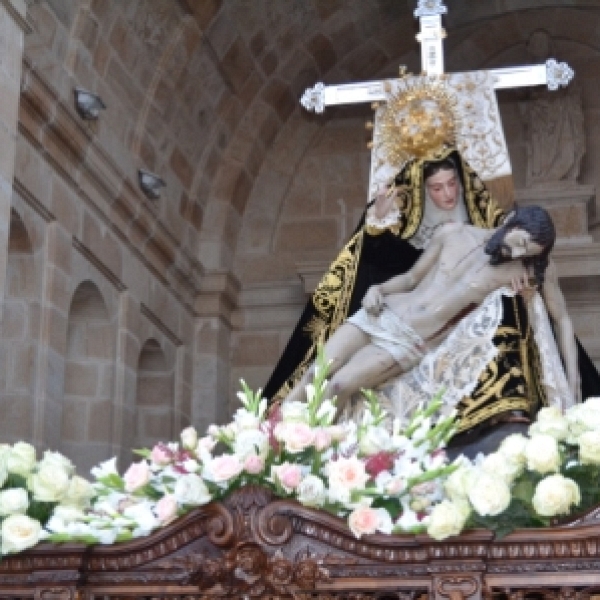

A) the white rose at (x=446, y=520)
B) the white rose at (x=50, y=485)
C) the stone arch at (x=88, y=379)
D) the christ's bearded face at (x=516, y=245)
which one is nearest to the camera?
the white rose at (x=446, y=520)

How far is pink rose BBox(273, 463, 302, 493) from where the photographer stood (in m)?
3.16

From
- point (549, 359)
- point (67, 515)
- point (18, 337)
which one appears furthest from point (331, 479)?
point (18, 337)

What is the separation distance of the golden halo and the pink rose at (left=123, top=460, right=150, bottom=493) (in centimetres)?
343

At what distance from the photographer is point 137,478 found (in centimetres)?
335

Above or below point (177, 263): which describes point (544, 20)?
above

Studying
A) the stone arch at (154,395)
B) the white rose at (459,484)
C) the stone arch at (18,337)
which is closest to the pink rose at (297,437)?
the white rose at (459,484)

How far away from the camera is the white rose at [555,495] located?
2984 millimetres

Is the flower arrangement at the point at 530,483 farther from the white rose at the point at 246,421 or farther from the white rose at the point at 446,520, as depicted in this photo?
the white rose at the point at 246,421

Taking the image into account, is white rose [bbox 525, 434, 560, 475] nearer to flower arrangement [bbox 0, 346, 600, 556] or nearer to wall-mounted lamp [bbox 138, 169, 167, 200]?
flower arrangement [bbox 0, 346, 600, 556]

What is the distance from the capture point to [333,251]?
11.3 metres

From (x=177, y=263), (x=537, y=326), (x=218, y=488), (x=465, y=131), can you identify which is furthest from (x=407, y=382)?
(x=177, y=263)

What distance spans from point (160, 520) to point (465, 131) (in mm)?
3864

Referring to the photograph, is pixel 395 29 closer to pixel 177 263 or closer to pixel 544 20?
pixel 544 20

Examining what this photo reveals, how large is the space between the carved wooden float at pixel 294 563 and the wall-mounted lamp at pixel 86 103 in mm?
5505
